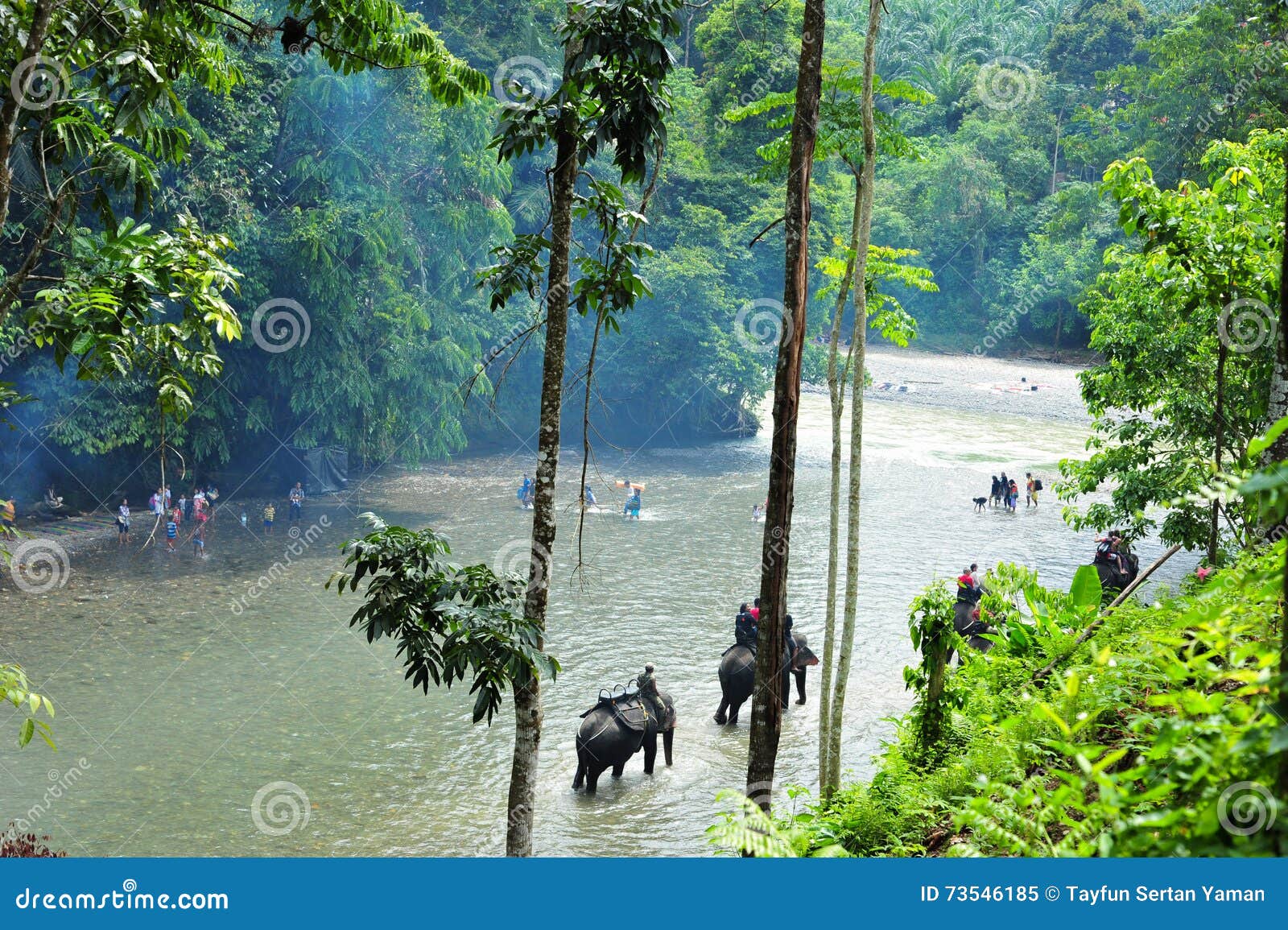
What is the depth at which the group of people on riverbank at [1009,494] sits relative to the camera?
26188 millimetres

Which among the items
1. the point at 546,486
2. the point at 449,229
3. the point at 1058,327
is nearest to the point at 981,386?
the point at 1058,327

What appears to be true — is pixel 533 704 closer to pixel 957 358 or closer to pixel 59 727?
pixel 59 727

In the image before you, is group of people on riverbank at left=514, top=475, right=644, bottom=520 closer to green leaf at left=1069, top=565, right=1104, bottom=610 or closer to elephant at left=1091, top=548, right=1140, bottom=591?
elephant at left=1091, top=548, right=1140, bottom=591

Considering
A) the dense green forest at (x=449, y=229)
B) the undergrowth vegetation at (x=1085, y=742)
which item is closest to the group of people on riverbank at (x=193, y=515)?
the dense green forest at (x=449, y=229)

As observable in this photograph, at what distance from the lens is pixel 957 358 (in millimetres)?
50188

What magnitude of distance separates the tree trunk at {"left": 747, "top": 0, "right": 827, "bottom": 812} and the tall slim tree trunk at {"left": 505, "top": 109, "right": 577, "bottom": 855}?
4.75 feet

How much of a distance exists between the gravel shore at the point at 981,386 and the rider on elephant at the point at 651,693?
30637mm

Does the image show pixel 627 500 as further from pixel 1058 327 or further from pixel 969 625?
pixel 1058 327

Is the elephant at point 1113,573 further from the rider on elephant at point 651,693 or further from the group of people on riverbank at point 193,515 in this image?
the group of people on riverbank at point 193,515

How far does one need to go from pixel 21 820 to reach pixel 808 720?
27.4ft

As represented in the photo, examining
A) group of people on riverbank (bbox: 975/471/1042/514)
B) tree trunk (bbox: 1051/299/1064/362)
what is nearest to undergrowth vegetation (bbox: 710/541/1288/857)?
group of people on riverbank (bbox: 975/471/1042/514)

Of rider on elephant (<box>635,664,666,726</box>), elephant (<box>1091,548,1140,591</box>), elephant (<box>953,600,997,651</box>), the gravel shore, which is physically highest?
the gravel shore

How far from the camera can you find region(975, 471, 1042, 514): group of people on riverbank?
26188mm

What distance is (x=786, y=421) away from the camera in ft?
21.9
